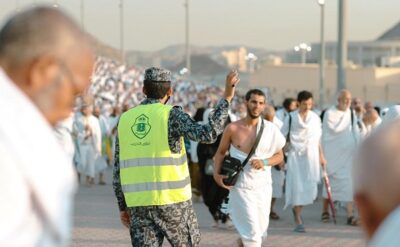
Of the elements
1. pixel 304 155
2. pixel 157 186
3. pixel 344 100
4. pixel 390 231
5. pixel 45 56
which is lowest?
pixel 304 155

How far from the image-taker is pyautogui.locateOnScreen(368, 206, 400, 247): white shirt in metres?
2.26

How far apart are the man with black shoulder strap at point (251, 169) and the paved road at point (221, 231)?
1.80m

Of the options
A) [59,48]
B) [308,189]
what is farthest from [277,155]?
[59,48]

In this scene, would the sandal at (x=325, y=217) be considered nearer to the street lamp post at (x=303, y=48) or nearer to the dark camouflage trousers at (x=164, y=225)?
the dark camouflage trousers at (x=164, y=225)

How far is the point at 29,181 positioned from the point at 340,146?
13.8 metres

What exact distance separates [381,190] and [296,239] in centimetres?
1099

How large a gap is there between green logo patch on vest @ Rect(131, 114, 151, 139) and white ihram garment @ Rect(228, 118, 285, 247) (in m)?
Answer: 2.83

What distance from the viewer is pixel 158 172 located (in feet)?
22.6

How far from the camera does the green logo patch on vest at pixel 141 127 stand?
6.94m

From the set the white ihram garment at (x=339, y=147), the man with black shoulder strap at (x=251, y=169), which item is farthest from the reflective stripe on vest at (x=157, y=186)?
the white ihram garment at (x=339, y=147)

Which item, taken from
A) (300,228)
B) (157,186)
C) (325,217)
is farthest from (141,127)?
(325,217)

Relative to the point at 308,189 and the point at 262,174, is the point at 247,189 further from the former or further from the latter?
the point at 308,189

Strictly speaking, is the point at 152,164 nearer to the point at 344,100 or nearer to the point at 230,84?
the point at 230,84

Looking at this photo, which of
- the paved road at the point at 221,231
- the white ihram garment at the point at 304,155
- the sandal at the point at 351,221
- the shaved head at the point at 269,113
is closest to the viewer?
the paved road at the point at 221,231
